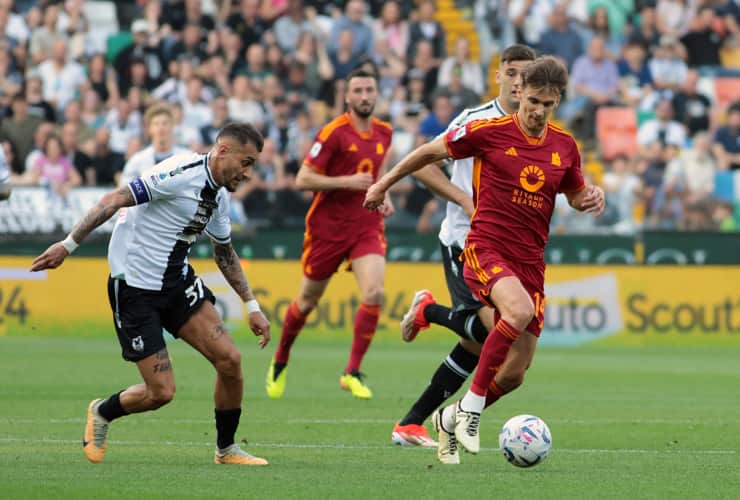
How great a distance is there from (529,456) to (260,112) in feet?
50.6

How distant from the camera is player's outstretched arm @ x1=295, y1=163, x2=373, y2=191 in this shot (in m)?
13.3

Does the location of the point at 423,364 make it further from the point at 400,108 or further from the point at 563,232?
the point at 400,108

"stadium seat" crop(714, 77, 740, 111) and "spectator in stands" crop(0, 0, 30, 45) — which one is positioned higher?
"spectator in stands" crop(0, 0, 30, 45)

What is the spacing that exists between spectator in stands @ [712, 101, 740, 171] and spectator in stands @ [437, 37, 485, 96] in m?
3.97

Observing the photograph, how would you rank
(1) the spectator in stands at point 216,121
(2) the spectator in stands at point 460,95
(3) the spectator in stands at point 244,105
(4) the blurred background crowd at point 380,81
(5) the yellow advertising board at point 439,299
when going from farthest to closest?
(2) the spectator in stands at point 460,95
(3) the spectator in stands at point 244,105
(1) the spectator in stands at point 216,121
(4) the blurred background crowd at point 380,81
(5) the yellow advertising board at point 439,299

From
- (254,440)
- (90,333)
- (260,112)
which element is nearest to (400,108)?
(260,112)

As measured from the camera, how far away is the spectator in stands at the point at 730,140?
2394cm

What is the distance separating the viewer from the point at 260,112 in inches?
906

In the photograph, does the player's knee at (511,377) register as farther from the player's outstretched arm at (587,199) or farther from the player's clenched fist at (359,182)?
the player's clenched fist at (359,182)

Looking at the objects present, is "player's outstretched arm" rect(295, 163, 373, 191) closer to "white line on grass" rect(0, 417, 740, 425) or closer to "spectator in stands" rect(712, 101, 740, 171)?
"white line on grass" rect(0, 417, 740, 425)

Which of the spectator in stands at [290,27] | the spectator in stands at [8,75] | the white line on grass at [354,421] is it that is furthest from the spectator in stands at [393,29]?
the white line on grass at [354,421]

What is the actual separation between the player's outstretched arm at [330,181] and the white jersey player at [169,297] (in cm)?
454

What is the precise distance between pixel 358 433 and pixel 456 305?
1.27 m

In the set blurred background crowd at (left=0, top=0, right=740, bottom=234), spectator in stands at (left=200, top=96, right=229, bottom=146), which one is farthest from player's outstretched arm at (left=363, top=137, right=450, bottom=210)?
spectator in stands at (left=200, top=96, right=229, bottom=146)
